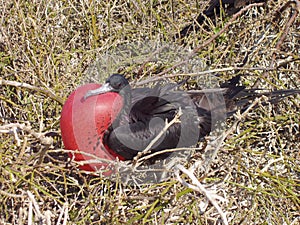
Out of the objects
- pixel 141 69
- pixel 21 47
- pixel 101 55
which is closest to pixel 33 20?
pixel 21 47

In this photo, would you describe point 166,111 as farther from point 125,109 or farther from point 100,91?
point 100,91

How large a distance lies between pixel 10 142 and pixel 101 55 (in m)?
0.62

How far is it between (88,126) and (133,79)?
1.85 feet

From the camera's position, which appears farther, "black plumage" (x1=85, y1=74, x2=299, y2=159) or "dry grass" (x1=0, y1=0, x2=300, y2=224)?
"black plumage" (x1=85, y1=74, x2=299, y2=159)

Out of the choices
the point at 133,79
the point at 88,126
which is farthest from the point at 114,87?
the point at 133,79

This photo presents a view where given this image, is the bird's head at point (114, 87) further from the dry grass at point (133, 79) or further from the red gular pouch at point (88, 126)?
the dry grass at point (133, 79)

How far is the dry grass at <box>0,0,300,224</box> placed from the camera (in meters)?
1.89

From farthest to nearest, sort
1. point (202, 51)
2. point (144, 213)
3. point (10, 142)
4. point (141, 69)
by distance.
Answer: point (202, 51), point (141, 69), point (10, 142), point (144, 213)

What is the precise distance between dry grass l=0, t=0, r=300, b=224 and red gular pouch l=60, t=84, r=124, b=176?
6cm

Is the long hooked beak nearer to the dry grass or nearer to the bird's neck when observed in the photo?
the bird's neck

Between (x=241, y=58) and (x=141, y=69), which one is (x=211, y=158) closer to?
(x=141, y=69)

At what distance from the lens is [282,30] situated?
2529 mm

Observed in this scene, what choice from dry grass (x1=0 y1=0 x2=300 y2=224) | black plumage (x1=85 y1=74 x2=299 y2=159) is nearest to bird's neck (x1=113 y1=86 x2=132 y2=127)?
black plumage (x1=85 y1=74 x2=299 y2=159)

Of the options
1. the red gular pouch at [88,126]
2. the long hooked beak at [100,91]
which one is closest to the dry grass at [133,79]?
the red gular pouch at [88,126]
